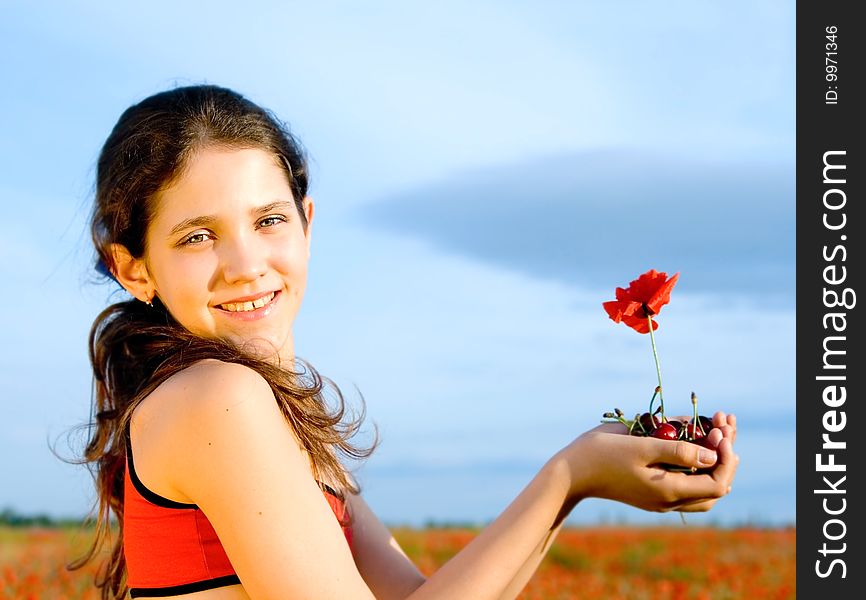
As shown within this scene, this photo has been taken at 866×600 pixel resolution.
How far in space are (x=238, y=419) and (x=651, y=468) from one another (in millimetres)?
1021

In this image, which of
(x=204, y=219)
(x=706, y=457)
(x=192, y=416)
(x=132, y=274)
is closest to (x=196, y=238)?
(x=204, y=219)

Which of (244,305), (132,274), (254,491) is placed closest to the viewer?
(254,491)

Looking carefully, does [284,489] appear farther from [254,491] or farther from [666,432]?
[666,432]

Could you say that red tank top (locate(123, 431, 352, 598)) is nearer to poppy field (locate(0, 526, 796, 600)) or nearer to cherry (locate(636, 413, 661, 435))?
cherry (locate(636, 413, 661, 435))

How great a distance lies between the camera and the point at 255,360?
114 inches

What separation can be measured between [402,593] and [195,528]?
2.94 ft

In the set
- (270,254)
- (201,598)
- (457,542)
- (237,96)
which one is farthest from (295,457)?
(457,542)

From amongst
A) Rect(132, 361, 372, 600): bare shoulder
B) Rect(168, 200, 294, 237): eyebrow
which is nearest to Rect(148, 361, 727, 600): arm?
Rect(132, 361, 372, 600): bare shoulder

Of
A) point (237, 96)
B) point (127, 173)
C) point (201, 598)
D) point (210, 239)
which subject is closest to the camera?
point (201, 598)

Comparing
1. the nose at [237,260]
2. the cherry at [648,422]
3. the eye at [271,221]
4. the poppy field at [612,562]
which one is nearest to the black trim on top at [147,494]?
the nose at [237,260]

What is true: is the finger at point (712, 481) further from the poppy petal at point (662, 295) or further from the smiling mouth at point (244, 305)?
the smiling mouth at point (244, 305)

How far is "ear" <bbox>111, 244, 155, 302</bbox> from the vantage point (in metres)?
3.19

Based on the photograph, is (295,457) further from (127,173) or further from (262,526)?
(127,173)

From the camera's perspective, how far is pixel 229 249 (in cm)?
294
